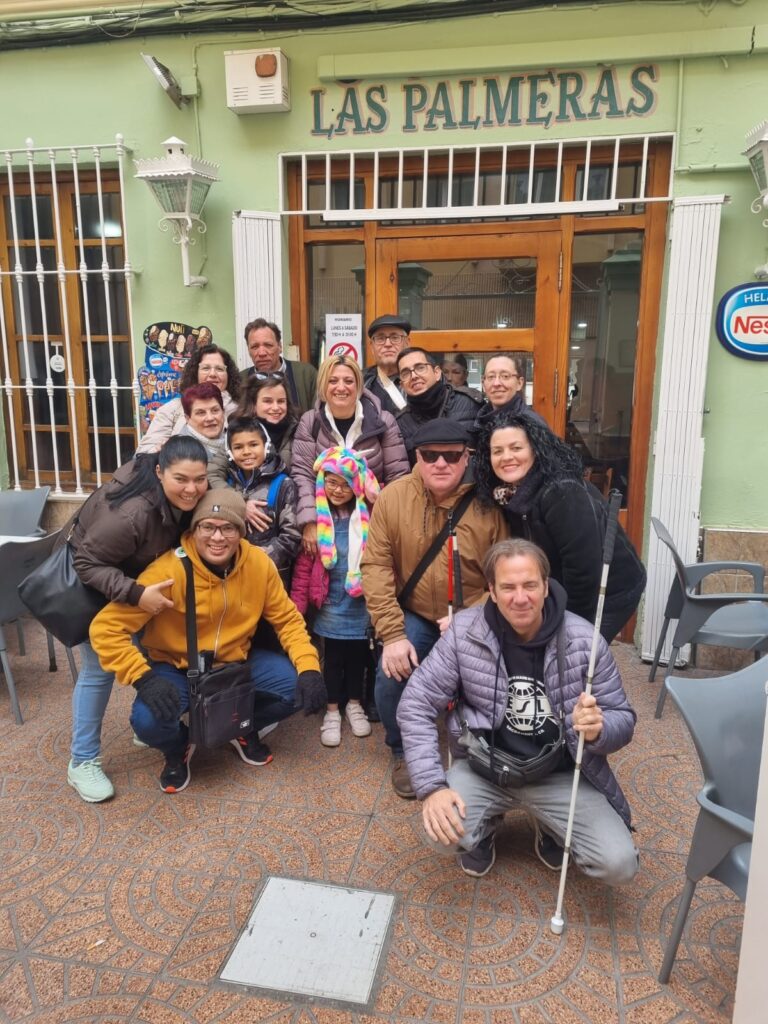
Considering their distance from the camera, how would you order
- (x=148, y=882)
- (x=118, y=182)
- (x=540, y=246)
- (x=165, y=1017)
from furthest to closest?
(x=118, y=182), (x=540, y=246), (x=148, y=882), (x=165, y=1017)

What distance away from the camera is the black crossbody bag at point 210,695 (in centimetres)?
301

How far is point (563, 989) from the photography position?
7.09ft

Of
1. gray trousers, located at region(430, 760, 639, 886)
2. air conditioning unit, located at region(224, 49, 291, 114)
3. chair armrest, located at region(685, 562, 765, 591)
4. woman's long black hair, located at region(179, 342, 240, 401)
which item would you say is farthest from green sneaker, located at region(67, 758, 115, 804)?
air conditioning unit, located at region(224, 49, 291, 114)

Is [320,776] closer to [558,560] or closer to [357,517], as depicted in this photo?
[357,517]

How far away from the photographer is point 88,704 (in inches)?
124

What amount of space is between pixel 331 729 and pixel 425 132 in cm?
365

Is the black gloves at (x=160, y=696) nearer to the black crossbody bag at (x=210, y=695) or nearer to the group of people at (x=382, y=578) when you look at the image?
the group of people at (x=382, y=578)

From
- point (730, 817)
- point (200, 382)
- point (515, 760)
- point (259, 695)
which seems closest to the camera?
point (730, 817)

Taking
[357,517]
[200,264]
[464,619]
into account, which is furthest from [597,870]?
[200,264]

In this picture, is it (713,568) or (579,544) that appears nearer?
(579,544)

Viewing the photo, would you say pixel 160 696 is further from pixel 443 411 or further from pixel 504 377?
pixel 504 377

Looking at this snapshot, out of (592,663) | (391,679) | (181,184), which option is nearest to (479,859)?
(391,679)

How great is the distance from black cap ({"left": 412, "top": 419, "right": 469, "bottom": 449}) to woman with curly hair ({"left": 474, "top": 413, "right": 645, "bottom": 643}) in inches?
3.7

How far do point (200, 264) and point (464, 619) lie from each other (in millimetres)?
3390
